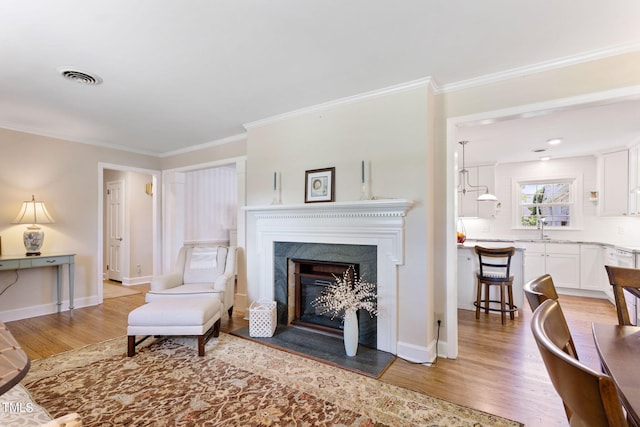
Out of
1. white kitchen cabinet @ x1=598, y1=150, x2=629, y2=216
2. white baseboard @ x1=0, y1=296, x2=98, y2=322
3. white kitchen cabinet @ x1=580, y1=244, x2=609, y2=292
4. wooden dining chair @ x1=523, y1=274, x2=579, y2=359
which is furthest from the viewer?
white kitchen cabinet @ x1=580, y1=244, x2=609, y2=292

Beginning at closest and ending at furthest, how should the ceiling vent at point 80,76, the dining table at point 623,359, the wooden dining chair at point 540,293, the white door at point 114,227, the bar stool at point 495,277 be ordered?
1. the dining table at point 623,359
2. the wooden dining chair at point 540,293
3. the ceiling vent at point 80,76
4. the bar stool at point 495,277
5. the white door at point 114,227

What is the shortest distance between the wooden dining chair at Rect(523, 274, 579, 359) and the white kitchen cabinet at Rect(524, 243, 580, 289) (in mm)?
4775

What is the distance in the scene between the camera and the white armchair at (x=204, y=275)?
348 cm

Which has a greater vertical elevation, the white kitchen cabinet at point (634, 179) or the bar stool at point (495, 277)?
the white kitchen cabinet at point (634, 179)

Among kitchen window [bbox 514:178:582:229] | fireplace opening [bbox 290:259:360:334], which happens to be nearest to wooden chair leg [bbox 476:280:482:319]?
fireplace opening [bbox 290:259:360:334]

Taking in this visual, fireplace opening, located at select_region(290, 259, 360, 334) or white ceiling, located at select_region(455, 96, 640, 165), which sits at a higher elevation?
white ceiling, located at select_region(455, 96, 640, 165)

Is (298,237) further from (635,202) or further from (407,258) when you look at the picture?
(635,202)

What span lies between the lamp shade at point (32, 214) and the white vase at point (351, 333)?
4.11 metres

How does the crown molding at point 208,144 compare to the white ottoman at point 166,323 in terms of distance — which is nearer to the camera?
the white ottoman at point 166,323

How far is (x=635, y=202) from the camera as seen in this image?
4.36 meters

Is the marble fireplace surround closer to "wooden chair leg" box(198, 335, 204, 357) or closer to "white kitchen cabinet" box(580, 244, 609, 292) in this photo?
"wooden chair leg" box(198, 335, 204, 357)

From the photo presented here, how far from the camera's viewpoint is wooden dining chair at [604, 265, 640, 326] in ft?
5.06

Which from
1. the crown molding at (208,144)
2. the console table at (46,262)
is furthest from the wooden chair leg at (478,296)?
the console table at (46,262)

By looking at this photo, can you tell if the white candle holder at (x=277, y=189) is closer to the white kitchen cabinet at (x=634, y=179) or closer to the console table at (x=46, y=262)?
the console table at (x=46, y=262)
